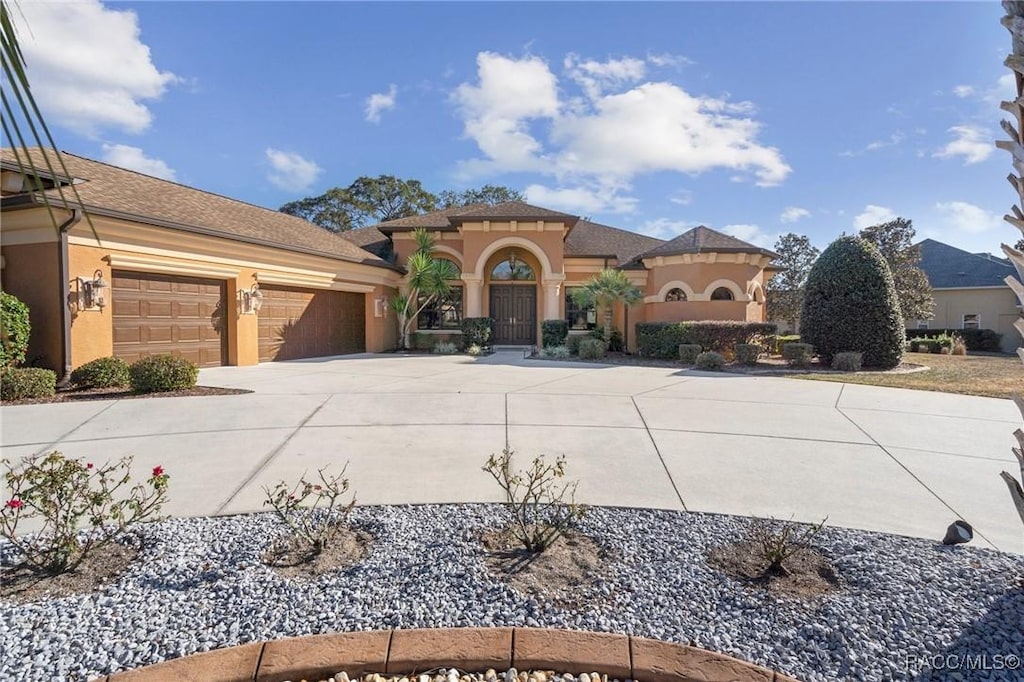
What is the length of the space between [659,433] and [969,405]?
6253 millimetres

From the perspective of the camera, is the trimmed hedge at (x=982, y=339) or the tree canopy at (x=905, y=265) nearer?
the tree canopy at (x=905, y=265)

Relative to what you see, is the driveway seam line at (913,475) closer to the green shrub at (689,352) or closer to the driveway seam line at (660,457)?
the driveway seam line at (660,457)

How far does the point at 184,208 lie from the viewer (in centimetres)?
1279

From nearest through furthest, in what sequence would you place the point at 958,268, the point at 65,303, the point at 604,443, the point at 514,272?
1. the point at 604,443
2. the point at 65,303
3. the point at 514,272
4. the point at 958,268

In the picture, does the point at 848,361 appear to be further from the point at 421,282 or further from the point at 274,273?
the point at 274,273

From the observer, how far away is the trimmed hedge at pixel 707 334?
1516 centimetres

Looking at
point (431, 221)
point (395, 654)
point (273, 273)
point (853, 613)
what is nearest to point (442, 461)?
point (395, 654)

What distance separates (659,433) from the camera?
6039 millimetres

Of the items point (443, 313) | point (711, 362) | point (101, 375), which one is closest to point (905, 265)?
point (711, 362)

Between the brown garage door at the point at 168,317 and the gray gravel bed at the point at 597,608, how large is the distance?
9.43 meters

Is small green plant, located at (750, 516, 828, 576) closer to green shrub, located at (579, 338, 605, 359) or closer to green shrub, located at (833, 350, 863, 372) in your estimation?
green shrub, located at (833, 350, 863, 372)

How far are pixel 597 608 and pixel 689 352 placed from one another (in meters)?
12.9

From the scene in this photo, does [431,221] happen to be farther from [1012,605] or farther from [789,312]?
[789,312]

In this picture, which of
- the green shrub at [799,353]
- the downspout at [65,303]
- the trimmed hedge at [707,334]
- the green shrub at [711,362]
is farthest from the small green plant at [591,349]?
the downspout at [65,303]
